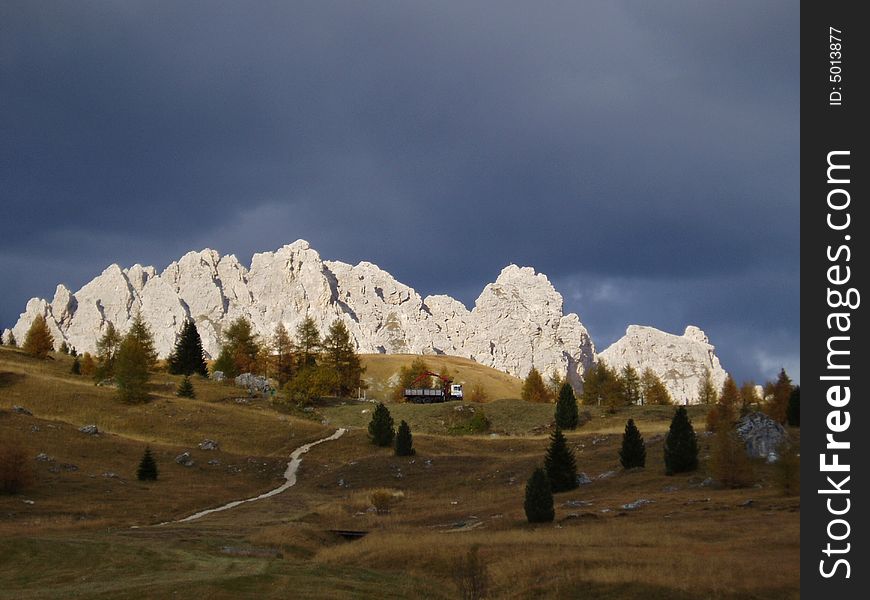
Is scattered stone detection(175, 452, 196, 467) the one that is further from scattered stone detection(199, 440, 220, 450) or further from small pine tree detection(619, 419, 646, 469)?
small pine tree detection(619, 419, 646, 469)

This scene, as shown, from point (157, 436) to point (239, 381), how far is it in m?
31.9

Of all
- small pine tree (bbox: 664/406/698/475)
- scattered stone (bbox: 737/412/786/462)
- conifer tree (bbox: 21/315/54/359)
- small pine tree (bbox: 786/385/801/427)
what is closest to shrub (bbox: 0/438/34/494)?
small pine tree (bbox: 664/406/698/475)

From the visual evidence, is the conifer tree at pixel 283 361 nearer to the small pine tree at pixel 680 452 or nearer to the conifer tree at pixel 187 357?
the conifer tree at pixel 187 357

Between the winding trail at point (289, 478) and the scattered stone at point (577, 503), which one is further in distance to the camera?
the winding trail at point (289, 478)

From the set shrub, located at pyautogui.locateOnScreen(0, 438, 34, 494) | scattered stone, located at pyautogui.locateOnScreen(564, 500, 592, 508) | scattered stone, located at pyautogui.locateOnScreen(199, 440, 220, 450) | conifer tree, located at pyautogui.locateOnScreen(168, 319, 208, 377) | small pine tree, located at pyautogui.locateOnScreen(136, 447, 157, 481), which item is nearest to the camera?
scattered stone, located at pyautogui.locateOnScreen(564, 500, 592, 508)

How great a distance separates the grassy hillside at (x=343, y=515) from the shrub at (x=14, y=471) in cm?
88

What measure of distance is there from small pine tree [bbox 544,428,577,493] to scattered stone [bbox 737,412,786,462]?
40.2 ft

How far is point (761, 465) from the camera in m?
45.8

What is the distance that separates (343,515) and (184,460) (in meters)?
26.3

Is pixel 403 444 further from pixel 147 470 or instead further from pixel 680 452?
pixel 680 452

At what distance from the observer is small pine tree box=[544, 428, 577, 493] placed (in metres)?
46.6

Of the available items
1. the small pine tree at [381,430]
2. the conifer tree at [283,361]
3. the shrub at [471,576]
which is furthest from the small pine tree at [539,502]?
the conifer tree at [283,361]

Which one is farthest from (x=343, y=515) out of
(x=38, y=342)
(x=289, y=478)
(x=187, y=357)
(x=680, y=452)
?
(x=38, y=342)

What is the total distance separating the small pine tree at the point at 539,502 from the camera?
3353 cm
